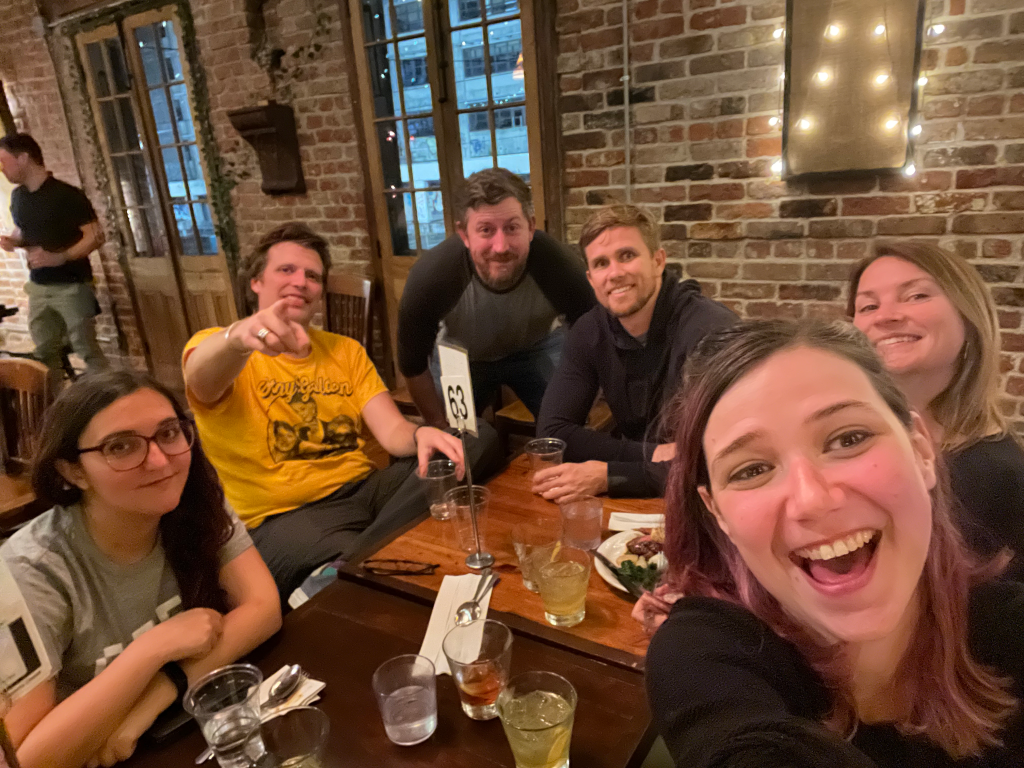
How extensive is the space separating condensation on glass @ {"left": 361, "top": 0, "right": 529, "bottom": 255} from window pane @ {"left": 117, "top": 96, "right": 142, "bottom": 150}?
85.3 inches

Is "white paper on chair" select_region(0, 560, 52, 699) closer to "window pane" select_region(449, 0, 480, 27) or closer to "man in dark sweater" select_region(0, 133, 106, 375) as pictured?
A: "window pane" select_region(449, 0, 480, 27)

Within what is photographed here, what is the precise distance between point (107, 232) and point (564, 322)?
12.9 ft

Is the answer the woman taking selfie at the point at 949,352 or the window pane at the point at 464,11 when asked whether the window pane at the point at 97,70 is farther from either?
the woman taking selfie at the point at 949,352

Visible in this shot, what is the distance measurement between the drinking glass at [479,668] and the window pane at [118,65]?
15.9ft

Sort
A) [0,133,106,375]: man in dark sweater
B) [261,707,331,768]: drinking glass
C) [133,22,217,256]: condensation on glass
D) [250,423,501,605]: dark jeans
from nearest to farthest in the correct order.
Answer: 1. [261,707,331,768]: drinking glass
2. [250,423,501,605]: dark jeans
3. [0,133,106,375]: man in dark sweater
4. [133,22,217,256]: condensation on glass

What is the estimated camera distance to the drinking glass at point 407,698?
904 millimetres

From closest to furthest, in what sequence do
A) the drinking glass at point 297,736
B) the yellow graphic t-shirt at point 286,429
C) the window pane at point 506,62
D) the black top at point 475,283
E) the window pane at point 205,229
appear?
the drinking glass at point 297,736 < the yellow graphic t-shirt at point 286,429 < the black top at point 475,283 < the window pane at point 506,62 < the window pane at point 205,229

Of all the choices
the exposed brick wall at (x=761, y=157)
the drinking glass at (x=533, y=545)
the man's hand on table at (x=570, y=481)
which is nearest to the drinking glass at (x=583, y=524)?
the drinking glass at (x=533, y=545)

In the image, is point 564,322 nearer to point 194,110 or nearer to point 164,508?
point 164,508

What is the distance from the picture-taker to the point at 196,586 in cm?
123

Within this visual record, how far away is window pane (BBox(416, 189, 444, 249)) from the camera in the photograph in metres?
3.52

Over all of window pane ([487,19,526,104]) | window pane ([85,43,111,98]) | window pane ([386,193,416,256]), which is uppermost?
window pane ([85,43,111,98])

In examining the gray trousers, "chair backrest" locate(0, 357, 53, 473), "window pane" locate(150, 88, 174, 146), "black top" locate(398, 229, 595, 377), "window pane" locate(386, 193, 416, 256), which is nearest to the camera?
"chair backrest" locate(0, 357, 53, 473)

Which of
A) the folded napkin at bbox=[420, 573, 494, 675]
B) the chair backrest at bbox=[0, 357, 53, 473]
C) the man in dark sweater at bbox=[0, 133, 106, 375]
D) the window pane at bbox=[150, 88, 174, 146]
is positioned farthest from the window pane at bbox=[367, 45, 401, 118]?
the folded napkin at bbox=[420, 573, 494, 675]
